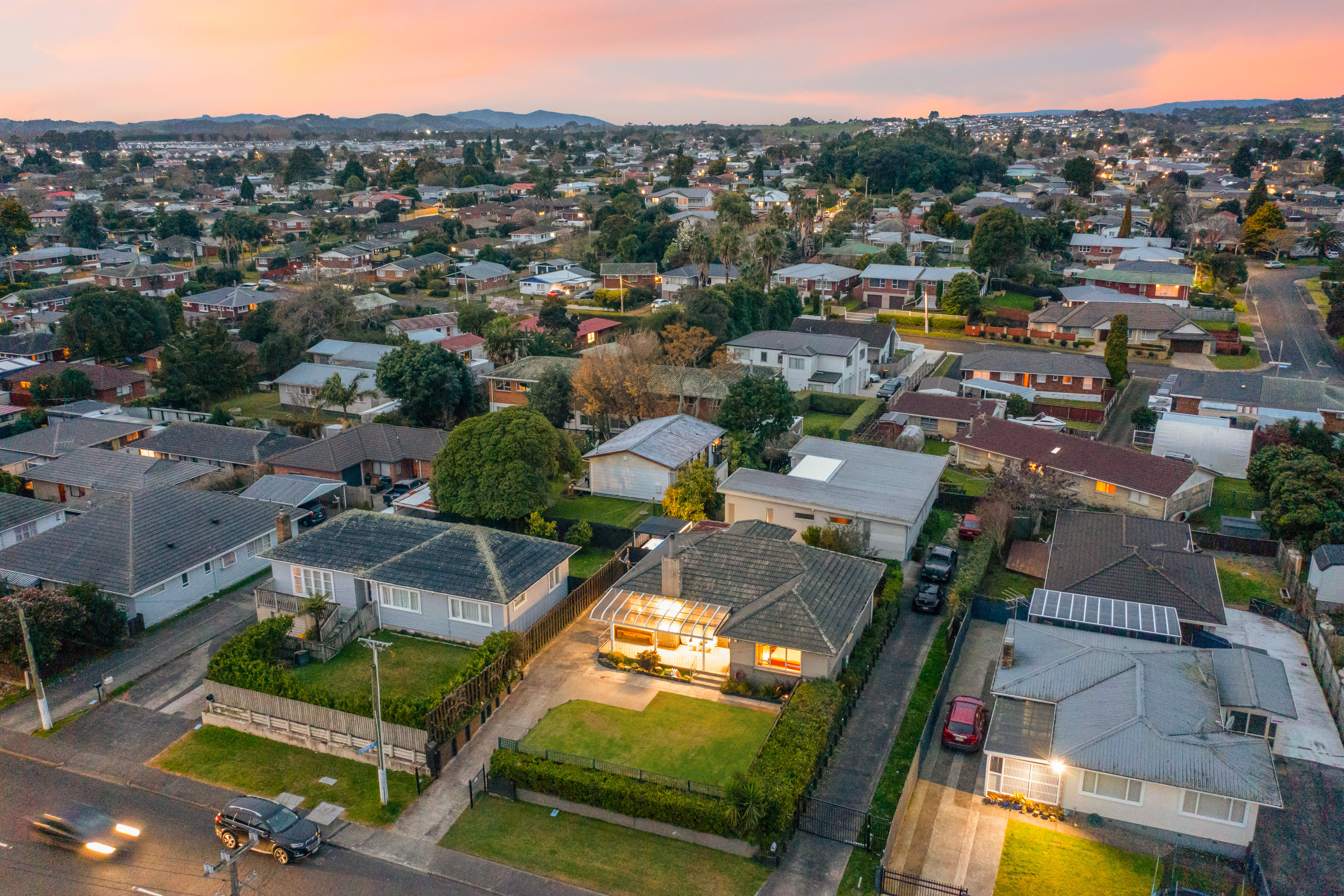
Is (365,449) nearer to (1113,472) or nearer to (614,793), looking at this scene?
(614,793)

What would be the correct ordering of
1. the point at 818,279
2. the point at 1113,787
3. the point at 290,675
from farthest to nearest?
the point at 818,279 < the point at 290,675 < the point at 1113,787

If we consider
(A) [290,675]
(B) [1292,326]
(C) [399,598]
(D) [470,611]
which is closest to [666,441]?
(D) [470,611]

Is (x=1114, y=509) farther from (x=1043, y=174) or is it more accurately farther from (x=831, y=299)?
(x=1043, y=174)

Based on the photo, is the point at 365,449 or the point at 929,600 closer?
the point at 929,600

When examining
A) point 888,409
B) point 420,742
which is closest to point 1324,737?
point 420,742

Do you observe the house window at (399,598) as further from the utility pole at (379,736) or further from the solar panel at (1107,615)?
the solar panel at (1107,615)


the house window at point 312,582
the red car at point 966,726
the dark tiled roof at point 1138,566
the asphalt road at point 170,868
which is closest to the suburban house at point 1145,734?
the red car at point 966,726

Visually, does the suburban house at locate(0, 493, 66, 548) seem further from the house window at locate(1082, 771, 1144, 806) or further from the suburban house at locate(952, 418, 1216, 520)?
the suburban house at locate(952, 418, 1216, 520)
